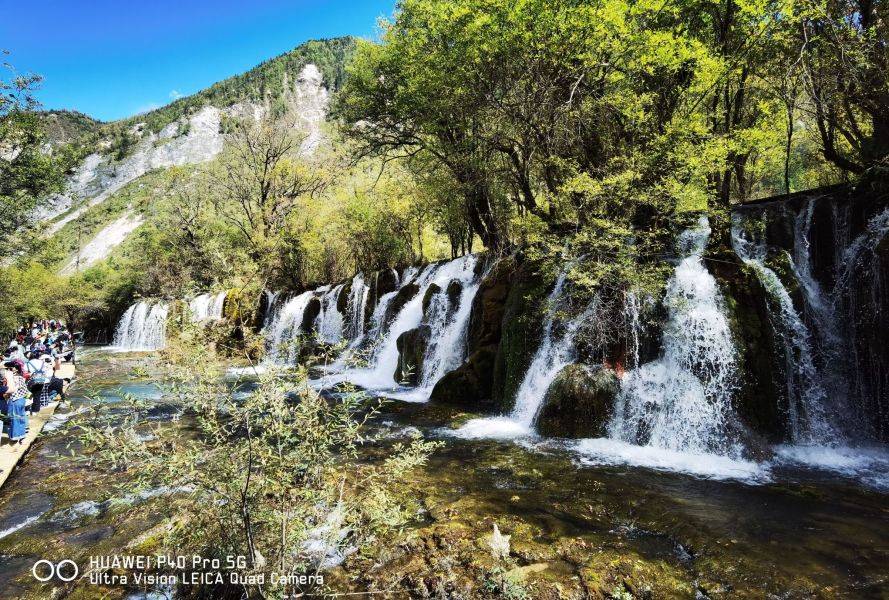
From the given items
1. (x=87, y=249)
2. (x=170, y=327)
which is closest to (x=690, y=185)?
(x=170, y=327)

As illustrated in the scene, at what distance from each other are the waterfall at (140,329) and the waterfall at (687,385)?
2943 cm

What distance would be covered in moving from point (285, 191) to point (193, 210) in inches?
345

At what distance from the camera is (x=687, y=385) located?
901 cm

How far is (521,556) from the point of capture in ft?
16.8

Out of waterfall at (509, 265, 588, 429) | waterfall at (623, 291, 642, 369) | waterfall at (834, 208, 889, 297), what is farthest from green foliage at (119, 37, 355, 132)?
waterfall at (834, 208, 889, 297)

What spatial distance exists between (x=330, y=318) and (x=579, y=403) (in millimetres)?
14633

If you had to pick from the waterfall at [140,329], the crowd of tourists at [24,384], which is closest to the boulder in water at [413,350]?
the crowd of tourists at [24,384]

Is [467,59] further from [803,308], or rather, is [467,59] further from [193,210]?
[193,210]

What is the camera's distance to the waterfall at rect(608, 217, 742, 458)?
857cm

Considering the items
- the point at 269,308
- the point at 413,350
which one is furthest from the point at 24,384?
the point at 269,308

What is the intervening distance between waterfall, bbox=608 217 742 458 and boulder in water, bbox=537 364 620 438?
257 mm

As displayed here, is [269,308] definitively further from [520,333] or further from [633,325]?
[633,325]

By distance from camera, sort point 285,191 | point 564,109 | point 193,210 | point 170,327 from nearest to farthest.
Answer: point 170,327, point 564,109, point 285,191, point 193,210

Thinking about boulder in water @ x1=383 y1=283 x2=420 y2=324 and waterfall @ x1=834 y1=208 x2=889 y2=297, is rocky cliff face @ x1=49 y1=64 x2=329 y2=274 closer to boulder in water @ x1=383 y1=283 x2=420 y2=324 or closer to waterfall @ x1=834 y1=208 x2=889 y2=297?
boulder in water @ x1=383 y1=283 x2=420 y2=324
